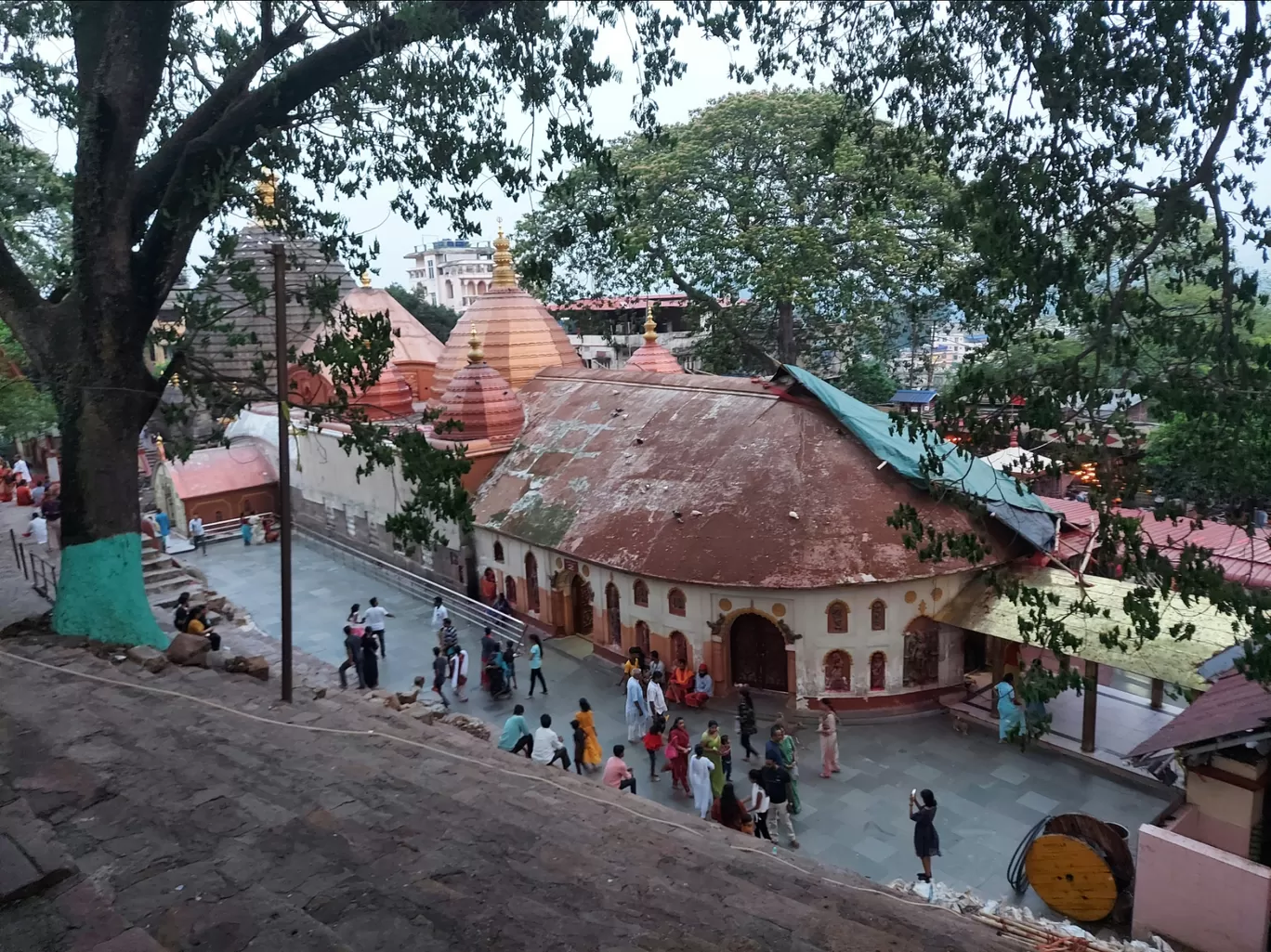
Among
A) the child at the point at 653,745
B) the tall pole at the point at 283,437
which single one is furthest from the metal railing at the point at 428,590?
the tall pole at the point at 283,437

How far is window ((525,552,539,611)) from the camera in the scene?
56.9 feet

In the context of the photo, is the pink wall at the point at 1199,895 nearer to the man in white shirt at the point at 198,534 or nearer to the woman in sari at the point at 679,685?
the woman in sari at the point at 679,685

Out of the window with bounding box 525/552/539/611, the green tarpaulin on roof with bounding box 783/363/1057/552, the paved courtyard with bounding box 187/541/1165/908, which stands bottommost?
the paved courtyard with bounding box 187/541/1165/908

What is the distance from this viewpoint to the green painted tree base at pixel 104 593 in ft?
30.6

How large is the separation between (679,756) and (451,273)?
65.5 meters

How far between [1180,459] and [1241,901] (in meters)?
4.19

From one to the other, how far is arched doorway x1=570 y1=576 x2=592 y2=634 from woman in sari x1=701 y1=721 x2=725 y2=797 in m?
6.21

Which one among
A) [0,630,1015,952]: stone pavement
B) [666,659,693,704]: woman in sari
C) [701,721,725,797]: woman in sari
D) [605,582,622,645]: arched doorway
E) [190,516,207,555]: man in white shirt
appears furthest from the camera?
[190,516,207,555]: man in white shirt

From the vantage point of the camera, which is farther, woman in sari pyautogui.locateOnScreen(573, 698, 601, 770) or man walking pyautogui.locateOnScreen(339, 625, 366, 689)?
man walking pyautogui.locateOnScreen(339, 625, 366, 689)

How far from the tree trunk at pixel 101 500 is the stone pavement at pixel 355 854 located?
1361mm

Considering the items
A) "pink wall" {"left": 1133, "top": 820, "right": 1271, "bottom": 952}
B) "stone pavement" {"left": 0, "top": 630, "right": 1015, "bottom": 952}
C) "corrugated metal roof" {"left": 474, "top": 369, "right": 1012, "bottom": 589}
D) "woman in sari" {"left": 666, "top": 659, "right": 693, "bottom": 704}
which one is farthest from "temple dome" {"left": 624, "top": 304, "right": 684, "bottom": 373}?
"pink wall" {"left": 1133, "top": 820, "right": 1271, "bottom": 952}

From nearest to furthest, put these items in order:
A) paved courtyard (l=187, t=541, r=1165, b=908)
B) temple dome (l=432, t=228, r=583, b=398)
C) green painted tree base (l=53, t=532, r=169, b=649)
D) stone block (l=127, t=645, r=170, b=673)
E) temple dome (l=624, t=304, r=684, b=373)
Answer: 1. stone block (l=127, t=645, r=170, b=673)
2. green painted tree base (l=53, t=532, r=169, b=649)
3. paved courtyard (l=187, t=541, r=1165, b=908)
4. temple dome (l=432, t=228, r=583, b=398)
5. temple dome (l=624, t=304, r=684, b=373)

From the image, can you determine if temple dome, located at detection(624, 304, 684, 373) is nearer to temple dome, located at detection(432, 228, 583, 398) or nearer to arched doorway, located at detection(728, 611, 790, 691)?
temple dome, located at detection(432, 228, 583, 398)

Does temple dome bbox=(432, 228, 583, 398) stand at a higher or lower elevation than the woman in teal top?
higher
